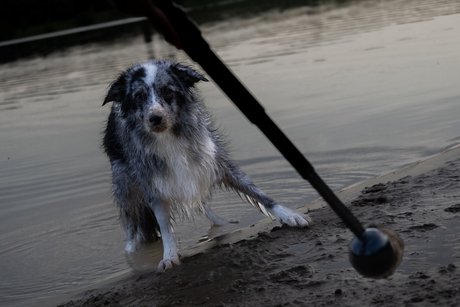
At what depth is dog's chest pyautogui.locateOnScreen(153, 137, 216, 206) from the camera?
5238 mm

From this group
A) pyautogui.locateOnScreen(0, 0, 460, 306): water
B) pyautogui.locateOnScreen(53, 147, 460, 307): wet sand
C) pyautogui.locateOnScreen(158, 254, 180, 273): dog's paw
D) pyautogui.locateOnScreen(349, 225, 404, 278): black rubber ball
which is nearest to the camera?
pyautogui.locateOnScreen(349, 225, 404, 278): black rubber ball

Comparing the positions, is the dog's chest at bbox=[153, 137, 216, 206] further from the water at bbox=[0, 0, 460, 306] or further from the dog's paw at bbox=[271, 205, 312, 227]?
the dog's paw at bbox=[271, 205, 312, 227]

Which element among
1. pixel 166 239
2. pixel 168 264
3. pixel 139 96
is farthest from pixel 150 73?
pixel 168 264

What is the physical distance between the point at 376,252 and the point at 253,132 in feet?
20.4

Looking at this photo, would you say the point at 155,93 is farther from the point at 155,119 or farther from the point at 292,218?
the point at 292,218

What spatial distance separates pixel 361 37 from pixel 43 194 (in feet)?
33.9

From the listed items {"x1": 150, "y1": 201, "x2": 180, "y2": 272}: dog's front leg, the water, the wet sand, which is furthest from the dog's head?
the water

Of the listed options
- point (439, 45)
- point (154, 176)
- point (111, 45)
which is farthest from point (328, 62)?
point (111, 45)

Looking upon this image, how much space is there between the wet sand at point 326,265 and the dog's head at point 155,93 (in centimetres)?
123

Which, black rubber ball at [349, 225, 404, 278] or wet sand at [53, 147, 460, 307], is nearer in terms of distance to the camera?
black rubber ball at [349, 225, 404, 278]

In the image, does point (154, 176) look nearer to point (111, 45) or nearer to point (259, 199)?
point (259, 199)

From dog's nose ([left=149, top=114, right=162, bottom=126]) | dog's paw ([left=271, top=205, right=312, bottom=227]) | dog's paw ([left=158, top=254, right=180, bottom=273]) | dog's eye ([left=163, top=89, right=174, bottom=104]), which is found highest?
dog's eye ([left=163, top=89, right=174, bottom=104])

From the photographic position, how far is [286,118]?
8.85m

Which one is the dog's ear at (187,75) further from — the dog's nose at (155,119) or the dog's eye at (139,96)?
the dog's nose at (155,119)
